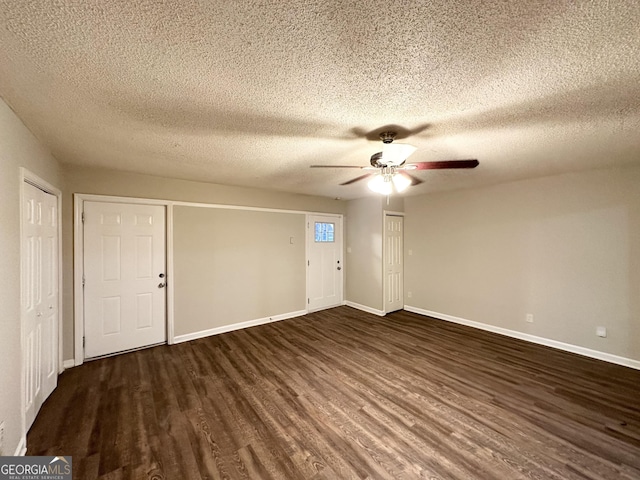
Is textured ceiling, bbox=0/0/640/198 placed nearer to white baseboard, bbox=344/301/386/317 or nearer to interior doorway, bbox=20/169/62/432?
interior doorway, bbox=20/169/62/432

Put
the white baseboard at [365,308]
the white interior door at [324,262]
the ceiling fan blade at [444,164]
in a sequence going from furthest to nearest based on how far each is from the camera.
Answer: the white interior door at [324,262]
the white baseboard at [365,308]
the ceiling fan blade at [444,164]

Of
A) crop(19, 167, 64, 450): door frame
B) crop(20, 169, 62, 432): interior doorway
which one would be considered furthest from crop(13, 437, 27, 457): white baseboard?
crop(20, 169, 62, 432): interior doorway

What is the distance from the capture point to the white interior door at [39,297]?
1.95 meters

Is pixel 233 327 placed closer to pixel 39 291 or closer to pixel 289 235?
pixel 289 235

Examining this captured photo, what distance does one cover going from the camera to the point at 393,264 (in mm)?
5117

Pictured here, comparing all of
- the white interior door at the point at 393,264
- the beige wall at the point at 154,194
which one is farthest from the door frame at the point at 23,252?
the white interior door at the point at 393,264

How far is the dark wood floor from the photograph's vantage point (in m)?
1.67

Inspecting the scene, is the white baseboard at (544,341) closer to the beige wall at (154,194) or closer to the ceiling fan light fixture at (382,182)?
the beige wall at (154,194)

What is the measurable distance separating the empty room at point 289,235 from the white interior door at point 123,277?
25 millimetres

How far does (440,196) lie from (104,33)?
483 centimetres

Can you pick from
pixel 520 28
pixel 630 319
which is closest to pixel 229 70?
pixel 520 28

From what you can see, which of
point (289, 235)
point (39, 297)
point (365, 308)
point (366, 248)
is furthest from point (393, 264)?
point (39, 297)

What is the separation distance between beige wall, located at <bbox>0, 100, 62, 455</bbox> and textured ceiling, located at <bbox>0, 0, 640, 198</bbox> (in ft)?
0.70

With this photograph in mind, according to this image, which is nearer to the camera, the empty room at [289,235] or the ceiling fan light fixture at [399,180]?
the empty room at [289,235]
